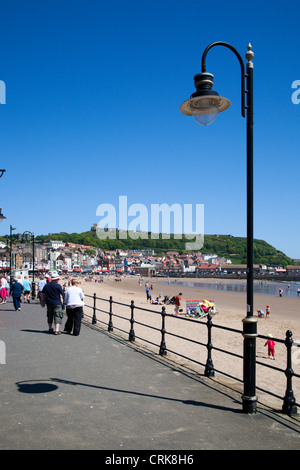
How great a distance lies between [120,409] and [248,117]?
4209 millimetres

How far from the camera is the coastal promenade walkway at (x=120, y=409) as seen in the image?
407cm

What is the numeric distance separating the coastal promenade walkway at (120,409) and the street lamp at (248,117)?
485 mm

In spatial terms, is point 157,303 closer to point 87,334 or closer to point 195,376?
point 87,334

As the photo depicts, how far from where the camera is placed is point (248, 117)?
532 centimetres

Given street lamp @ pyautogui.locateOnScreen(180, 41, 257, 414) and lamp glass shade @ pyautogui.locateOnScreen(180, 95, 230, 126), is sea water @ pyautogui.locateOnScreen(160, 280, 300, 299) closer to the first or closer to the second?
street lamp @ pyautogui.locateOnScreen(180, 41, 257, 414)

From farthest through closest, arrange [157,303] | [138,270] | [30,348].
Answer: [138,270], [157,303], [30,348]

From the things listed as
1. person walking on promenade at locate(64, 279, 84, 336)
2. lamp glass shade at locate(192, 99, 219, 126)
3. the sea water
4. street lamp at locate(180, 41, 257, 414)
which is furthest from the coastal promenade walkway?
the sea water

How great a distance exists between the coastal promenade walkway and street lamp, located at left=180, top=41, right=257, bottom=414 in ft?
1.59

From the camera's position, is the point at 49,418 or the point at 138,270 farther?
the point at 138,270

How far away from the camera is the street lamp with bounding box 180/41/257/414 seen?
202 inches

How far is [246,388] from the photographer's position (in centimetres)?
512

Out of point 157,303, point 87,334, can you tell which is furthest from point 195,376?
point 157,303

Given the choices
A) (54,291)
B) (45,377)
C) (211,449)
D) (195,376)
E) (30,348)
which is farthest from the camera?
(54,291)
